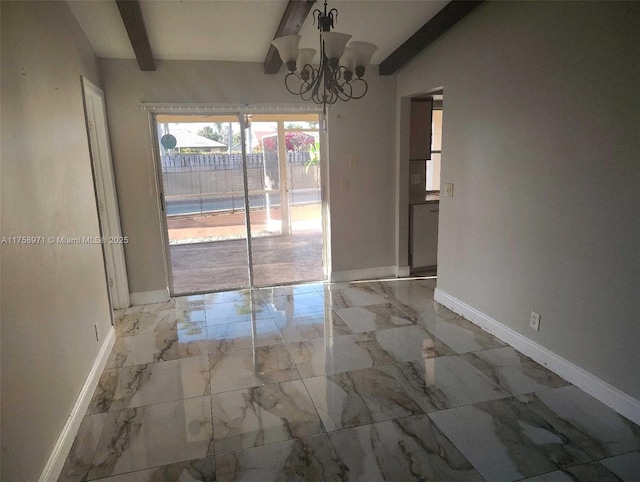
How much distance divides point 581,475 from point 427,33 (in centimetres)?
340

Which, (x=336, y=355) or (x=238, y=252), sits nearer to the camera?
(x=336, y=355)

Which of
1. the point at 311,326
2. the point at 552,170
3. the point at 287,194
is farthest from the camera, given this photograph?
the point at 287,194

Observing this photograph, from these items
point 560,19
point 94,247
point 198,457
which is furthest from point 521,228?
point 94,247

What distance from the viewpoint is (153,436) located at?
7.11ft

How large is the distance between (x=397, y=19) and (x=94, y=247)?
3138 millimetres

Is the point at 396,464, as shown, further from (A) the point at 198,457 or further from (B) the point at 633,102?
(B) the point at 633,102

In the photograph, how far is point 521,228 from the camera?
2.87 metres

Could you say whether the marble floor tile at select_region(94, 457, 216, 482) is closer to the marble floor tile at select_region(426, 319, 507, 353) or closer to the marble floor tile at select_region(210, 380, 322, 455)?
the marble floor tile at select_region(210, 380, 322, 455)

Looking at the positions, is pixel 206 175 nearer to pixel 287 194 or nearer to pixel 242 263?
pixel 287 194

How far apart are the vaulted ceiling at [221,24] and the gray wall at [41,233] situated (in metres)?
0.37

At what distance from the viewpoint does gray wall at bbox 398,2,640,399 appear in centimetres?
214

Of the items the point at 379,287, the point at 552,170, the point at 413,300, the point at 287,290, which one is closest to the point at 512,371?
the point at 552,170

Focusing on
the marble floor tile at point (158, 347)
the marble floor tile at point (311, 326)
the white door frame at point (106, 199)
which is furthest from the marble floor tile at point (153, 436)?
the white door frame at point (106, 199)

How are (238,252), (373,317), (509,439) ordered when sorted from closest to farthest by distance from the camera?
(509,439)
(373,317)
(238,252)
